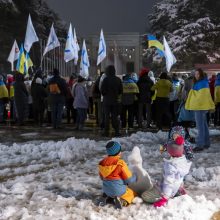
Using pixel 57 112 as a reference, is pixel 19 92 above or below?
above

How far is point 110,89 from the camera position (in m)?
13.4

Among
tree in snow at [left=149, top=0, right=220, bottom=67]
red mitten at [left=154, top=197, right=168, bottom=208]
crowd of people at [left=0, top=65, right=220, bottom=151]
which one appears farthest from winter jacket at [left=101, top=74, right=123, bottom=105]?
tree in snow at [left=149, top=0, right=220, bottom=67]

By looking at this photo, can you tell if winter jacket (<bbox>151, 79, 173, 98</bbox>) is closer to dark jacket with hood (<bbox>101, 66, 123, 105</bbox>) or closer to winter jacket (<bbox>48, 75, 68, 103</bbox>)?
dark jacket with hood (<bbox>101, 66, 123, 105</bbox>)

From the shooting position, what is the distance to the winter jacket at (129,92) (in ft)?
50.4

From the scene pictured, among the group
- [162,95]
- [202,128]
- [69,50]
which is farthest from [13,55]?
[202,128]

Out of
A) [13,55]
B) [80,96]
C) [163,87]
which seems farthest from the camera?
[13,55]

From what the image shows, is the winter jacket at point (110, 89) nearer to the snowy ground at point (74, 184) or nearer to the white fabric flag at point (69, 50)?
the snowy ground at point (74, 184)

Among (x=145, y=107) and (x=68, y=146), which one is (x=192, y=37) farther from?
(x=68, y=146)

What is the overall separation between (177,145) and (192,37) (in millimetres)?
41767

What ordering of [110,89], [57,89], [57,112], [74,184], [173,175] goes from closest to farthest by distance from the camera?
[173,175] < [74,184] < [110,89] < [57,89] < [57,112]

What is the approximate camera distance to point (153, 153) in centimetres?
1034

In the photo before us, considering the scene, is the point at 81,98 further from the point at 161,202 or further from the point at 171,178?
the point at 161,202

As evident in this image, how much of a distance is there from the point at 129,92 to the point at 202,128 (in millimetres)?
4906

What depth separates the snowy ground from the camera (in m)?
6.00
